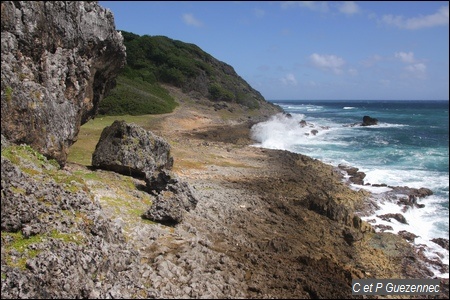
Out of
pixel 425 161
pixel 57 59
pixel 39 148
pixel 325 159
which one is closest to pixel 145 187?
pixel 39 148

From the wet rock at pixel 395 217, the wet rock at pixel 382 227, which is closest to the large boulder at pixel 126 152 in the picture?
the wet rock at pixel 382 227

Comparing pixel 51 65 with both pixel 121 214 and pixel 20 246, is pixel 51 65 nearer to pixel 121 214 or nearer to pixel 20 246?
pixel 121 214

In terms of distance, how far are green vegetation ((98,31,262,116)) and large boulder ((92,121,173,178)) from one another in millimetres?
29883

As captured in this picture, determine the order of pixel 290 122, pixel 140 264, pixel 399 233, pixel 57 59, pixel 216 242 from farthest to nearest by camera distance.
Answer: pixel 290 122
pixel 399 233
pixel 57 59
pixel 216 242
pixel 140 264

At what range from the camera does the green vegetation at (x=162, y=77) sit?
4984 cm

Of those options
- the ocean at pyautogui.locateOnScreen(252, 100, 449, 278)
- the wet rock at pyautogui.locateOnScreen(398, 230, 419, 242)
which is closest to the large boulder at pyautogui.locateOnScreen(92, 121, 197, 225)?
the wet rock at pyautogui.locateOnScreen(398, 230, 419, 242)

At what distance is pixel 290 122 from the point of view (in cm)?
5747

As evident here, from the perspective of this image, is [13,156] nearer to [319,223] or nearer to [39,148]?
[39,148]

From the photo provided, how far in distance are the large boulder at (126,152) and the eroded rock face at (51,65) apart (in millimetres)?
1629

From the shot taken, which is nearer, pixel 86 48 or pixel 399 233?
pixel 86 48

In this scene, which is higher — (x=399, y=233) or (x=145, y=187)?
(x=145, y=187)

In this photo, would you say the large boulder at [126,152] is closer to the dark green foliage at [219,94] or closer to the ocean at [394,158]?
the ocean at [394,158]

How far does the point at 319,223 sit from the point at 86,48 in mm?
12334

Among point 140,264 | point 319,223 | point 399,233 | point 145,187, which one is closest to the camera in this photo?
point 140,264
